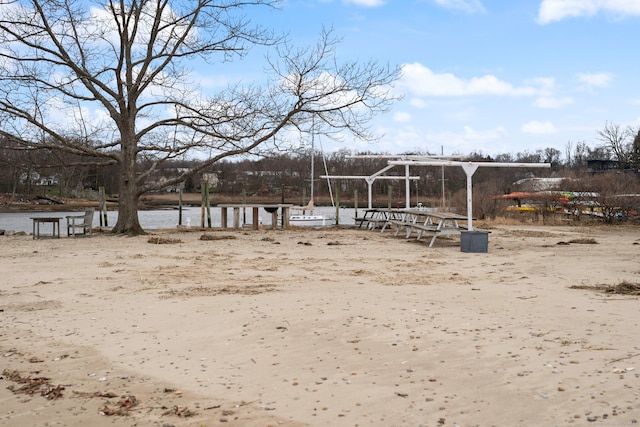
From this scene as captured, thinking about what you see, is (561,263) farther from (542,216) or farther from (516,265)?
(542,216)

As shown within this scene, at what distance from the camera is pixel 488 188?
40.0 meters

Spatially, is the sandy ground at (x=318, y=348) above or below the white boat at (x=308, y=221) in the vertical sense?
below

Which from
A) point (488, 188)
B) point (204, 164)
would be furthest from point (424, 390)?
point (488, 188)

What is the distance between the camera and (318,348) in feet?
19.8

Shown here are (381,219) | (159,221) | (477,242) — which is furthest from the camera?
(159,221)

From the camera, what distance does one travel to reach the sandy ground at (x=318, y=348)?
4.55m

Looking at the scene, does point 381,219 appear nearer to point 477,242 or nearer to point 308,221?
point 308,221

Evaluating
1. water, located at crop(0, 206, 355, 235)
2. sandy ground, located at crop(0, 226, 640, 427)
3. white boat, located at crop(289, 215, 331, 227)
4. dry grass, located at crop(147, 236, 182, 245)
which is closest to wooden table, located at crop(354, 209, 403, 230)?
white boat, located at crop(289, 215, 331, 227)

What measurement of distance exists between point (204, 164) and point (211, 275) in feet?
39.3

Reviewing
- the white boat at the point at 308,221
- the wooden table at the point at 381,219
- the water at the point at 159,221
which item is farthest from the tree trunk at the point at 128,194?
the white boat at the point at 308,221

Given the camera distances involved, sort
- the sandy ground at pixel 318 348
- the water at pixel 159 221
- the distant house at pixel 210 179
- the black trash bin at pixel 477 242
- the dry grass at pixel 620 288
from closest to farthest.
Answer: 1. the sandy ground at pixel 318 348
2. the dry grass at pixel 620 288
3. the black trash bin at pixel 477 242
4. the distant house at pixel 210 179
5. the water at pixel 159 221

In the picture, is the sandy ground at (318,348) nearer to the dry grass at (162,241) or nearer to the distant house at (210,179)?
the dry grass at (162,241)

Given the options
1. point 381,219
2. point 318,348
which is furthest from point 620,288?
point 381,219

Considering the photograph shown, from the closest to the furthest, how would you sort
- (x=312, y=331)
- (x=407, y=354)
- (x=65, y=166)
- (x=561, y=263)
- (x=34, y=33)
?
1. (x=407, y=354)
2. (x=312, y=331)
3. (x=561, y=263)
4. (x=34, y=33)
5. (x=65, y=166)
